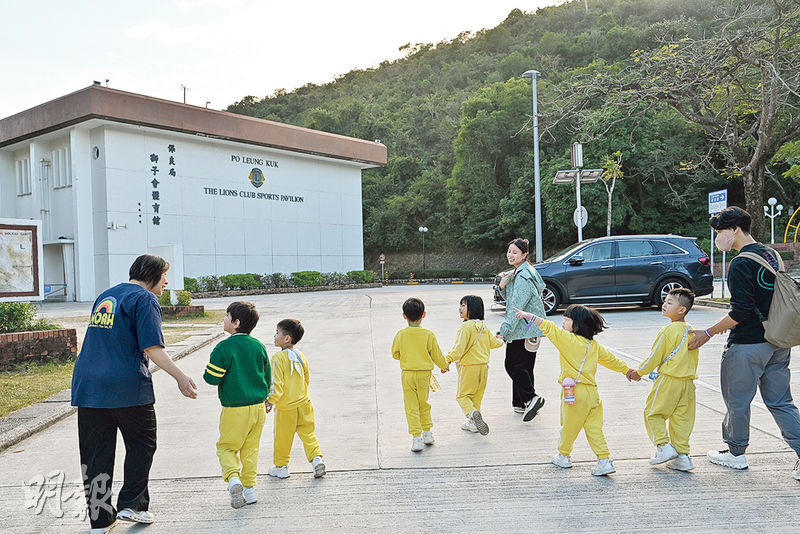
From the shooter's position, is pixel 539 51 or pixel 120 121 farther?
pixel 539 51

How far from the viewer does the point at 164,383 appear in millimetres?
7980

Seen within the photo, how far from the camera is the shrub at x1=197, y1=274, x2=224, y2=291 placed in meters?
27.7

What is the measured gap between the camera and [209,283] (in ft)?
91.4

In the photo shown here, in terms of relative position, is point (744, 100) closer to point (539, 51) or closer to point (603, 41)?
point (603, 41)

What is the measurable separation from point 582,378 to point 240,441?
2.23m

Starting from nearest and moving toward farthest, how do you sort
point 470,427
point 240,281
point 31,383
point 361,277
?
point 470,427
point 31,383
point 240,281
point 361,277

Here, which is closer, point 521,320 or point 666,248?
point 521,320

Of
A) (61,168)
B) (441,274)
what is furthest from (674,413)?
(441,274)

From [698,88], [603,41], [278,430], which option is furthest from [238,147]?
[603,41]

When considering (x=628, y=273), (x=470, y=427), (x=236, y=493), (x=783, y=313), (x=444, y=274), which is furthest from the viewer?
(x=444, y=274)

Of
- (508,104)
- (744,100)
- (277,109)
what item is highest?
(277,109)

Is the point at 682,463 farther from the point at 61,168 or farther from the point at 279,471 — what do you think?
the point at 61,168

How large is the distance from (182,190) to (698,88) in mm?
21987

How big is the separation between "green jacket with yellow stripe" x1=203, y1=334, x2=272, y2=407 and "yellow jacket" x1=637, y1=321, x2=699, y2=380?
2.50 meters
